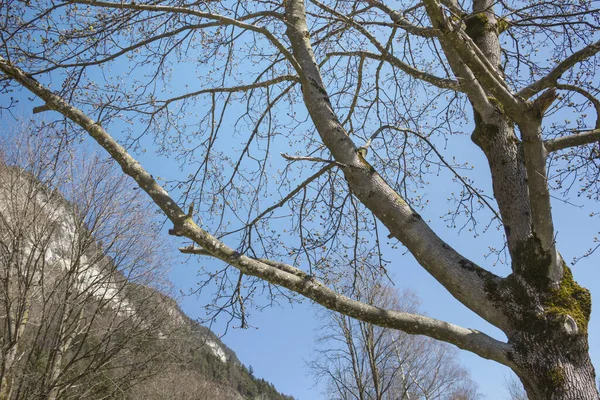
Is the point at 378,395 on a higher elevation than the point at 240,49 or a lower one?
lower

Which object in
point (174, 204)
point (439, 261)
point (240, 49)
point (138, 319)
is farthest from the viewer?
point (138, 319)

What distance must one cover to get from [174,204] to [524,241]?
2087 millimetres

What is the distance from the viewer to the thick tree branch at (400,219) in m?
2.33

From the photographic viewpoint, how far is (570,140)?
256 centimetres

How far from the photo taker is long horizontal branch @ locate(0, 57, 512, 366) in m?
2.24

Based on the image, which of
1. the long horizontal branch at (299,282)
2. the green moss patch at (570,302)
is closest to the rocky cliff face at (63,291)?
the long horizontal branch at (299,282)

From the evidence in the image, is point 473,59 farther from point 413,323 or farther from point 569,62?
point 413,323

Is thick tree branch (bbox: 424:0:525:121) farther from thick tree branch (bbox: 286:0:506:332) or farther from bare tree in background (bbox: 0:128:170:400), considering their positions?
bare tree in background (bbox: 0:128:170:400)

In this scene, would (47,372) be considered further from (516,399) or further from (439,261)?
(516,399)

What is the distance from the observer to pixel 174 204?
2.57 m

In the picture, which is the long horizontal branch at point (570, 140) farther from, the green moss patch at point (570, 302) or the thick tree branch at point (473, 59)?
the green moss patch at point (570, 302)

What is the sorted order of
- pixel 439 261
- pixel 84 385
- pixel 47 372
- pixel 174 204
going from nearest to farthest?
pixel 439 261, pixel 174 204, pixel 47 372, pixel 84 385

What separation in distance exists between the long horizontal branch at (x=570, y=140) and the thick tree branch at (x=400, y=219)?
2.91 ft

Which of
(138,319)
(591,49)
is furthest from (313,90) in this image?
(138,319)
